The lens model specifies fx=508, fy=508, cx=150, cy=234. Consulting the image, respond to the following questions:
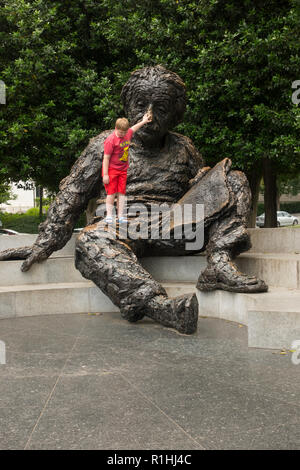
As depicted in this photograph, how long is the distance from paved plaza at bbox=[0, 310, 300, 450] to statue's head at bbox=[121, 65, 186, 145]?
2022 millimetres

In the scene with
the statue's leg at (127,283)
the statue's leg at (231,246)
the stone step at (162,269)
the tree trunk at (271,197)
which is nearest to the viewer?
the statue's leg at (127,283)

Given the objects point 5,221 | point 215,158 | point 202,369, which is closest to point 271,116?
point 215,158

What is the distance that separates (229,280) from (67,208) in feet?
6.09

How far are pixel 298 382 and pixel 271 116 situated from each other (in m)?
5.91

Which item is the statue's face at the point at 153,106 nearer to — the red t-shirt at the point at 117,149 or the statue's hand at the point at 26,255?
the red t-shirt at the point at 117,149

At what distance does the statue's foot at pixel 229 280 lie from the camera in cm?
428

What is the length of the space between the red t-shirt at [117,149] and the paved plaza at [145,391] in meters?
1.50

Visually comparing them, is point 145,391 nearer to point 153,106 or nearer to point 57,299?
point 57,299

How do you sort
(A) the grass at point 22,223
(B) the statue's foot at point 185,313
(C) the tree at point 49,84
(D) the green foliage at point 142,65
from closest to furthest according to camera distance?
(B) the statue's foot at point 185,313
(D) the green foliage at point 142,65
(C) the tree at point 49,84
(A) the grass at point 22,223

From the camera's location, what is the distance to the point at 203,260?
525 cm

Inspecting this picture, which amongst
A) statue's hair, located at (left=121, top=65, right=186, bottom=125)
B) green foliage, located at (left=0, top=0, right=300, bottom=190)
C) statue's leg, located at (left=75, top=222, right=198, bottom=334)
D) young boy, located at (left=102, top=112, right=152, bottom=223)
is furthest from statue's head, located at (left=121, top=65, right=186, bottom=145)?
green foliage, located at (left=0, top=0, right=300, bottom=190)

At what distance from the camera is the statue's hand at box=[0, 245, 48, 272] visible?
5133 mm

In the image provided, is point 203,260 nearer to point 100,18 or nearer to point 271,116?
point 271,116

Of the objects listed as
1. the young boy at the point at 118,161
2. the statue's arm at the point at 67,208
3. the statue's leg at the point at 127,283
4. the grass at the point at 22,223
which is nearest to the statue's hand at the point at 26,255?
the statue's arm at the point at 67,208
